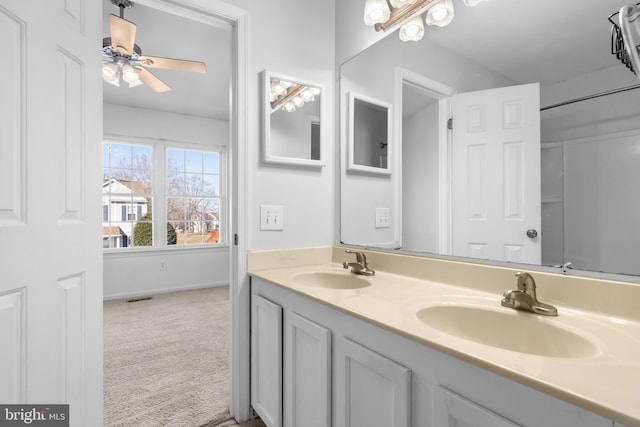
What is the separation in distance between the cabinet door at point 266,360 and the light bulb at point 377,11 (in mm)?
1414

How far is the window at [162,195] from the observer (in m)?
4.09

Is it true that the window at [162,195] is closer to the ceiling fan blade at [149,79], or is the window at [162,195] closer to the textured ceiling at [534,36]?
the ceiling fan blade at [149,79]

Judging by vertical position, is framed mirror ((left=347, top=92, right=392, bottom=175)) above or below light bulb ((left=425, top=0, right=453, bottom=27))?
below

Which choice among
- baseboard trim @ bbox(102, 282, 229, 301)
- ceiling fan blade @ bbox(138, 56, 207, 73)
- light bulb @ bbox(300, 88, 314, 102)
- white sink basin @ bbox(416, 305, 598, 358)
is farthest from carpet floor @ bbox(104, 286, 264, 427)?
ceiling fan blade @ bbox(138, 56, 207, 73)

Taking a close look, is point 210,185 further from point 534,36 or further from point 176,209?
point 534,36

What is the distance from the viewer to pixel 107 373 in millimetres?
2057

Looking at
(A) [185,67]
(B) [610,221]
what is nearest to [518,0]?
(B) [610,221]

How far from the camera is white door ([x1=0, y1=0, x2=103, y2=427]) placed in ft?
2.99

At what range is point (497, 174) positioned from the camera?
1.12 meters

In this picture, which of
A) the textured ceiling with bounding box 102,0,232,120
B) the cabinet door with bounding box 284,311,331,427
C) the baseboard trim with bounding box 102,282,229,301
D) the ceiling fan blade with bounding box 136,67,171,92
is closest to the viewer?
the cabinet door with bounding box 284,311,331,427

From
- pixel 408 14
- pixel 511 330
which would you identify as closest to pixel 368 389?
pixel 511 330

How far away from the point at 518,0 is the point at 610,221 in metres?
0.78

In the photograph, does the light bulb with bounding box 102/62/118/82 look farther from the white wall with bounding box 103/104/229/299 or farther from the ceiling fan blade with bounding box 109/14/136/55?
the white wall with bounding box 103/104/229/299

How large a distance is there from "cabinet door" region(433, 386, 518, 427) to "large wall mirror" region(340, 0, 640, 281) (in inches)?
24.1
